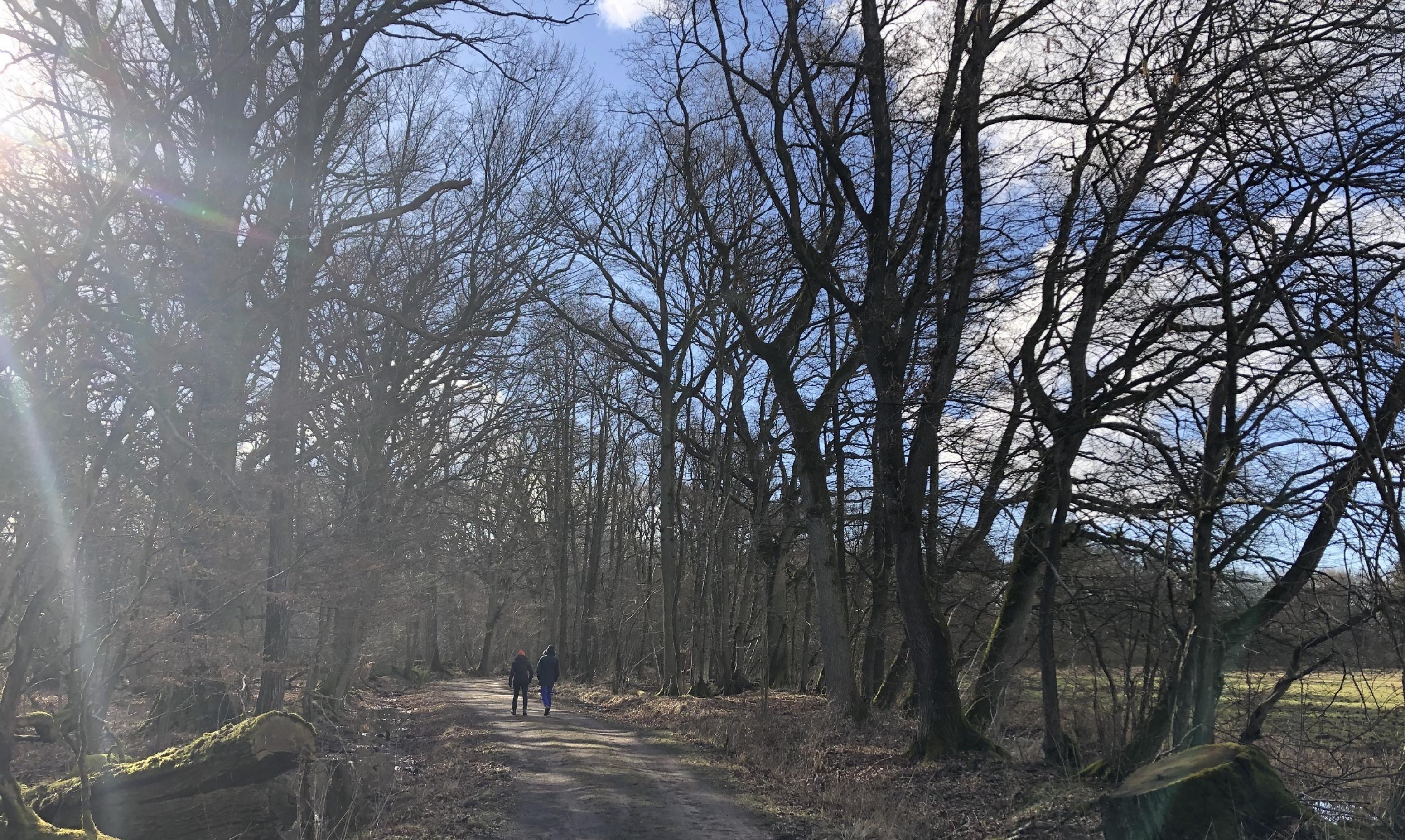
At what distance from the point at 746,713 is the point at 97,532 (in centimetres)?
1110

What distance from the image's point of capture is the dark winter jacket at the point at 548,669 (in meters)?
21.7

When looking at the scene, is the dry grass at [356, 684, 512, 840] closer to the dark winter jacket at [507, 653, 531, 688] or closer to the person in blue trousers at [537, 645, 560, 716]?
the dark winter jacket at [507, 653, 531, 688]

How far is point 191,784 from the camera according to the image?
9.49 meters

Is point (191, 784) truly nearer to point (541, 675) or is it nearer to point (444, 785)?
point (444, 785)

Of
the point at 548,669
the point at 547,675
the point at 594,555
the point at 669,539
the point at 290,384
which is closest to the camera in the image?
the point at 290,384

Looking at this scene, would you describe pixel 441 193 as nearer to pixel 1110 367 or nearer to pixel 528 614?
pixel 1110 367

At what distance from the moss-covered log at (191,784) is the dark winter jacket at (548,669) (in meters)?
11.3

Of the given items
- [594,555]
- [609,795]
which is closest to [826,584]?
[609,795]

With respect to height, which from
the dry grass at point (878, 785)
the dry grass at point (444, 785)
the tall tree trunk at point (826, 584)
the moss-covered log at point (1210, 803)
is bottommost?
the dry grass at point (444, 785)

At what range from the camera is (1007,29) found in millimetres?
10422

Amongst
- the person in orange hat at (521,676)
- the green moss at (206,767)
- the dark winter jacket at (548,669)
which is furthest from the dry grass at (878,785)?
the person in orange hat at (521,676)

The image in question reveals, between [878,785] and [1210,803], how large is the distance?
14.6 feet

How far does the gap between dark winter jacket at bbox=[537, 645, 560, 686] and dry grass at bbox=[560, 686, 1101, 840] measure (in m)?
6.57

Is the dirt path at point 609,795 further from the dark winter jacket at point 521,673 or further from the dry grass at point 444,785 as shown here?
the dark winter jacket at point 521,673
